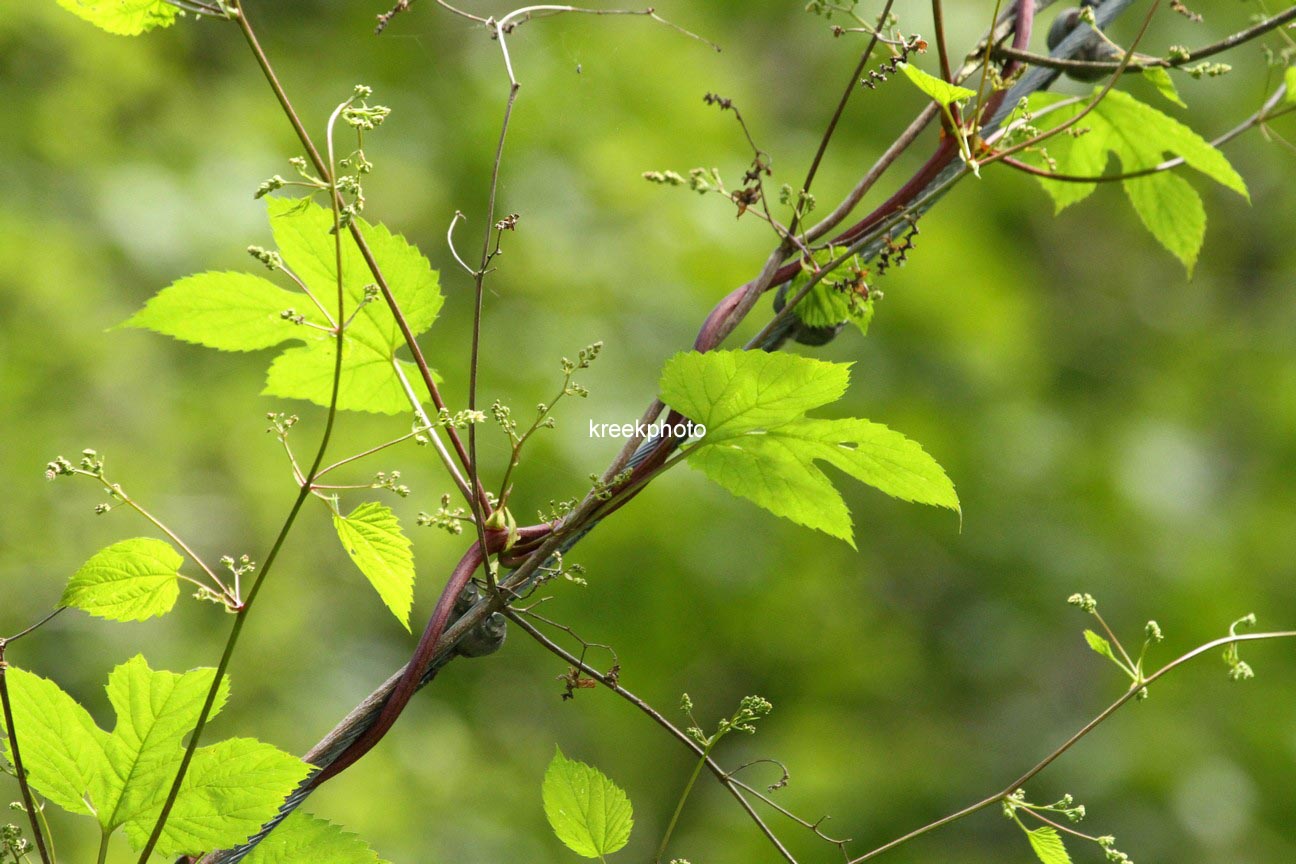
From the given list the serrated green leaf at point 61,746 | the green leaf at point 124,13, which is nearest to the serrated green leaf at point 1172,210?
the green leaf at point 124,13

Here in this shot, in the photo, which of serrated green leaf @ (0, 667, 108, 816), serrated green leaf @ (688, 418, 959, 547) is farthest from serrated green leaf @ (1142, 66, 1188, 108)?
serrated green leaf @ (0, 667, 108, 816)

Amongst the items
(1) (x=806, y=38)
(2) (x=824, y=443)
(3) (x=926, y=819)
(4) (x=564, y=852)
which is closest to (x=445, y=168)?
(1) (x=806, y=38)

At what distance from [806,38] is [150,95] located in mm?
3405

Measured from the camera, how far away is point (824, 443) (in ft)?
2.84

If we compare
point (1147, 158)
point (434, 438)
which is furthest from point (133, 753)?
point (1147, 158)

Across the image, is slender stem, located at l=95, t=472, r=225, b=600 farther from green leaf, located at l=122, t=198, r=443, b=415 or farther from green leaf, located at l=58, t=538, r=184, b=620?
green leaf, located at l=122, t=198, r=443, b=415

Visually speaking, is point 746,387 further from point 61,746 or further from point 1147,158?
point 1147,158

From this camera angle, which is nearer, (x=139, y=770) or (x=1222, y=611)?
(x=139, y=770)

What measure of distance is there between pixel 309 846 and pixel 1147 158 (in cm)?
107

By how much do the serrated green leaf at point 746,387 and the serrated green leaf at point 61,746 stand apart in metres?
0.46

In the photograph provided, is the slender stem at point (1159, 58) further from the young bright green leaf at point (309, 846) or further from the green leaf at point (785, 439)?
Answer: the young bright green leaf at point (309, 846)

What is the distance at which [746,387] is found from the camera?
33.0 inches

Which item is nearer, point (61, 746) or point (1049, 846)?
point (61, 746)

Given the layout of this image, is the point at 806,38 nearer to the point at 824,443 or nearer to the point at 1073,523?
the point at 1073,523
